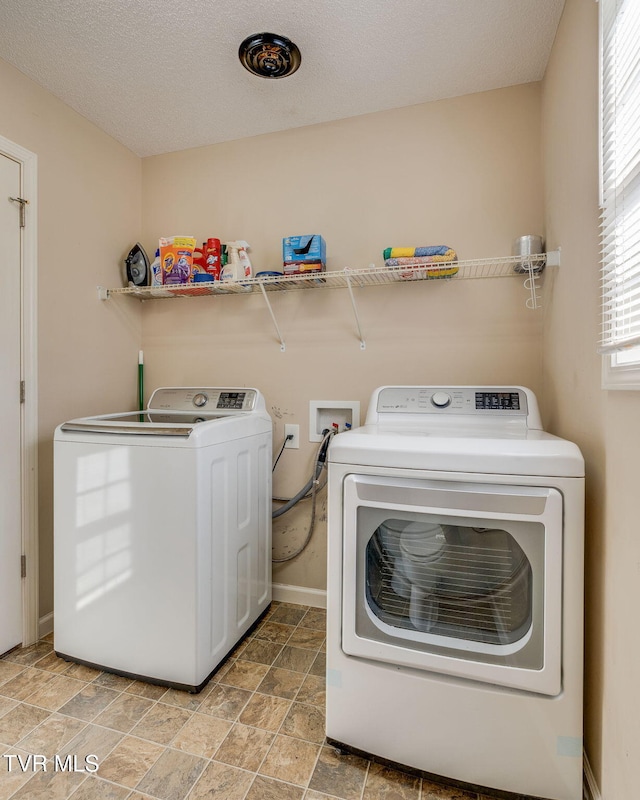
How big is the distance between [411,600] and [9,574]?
166cm

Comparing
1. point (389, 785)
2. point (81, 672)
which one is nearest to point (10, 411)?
point (81, 672)

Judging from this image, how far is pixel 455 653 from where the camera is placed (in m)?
1.13

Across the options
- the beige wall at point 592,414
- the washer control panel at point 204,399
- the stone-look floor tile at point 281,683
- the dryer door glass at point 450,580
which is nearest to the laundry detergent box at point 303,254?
the washer control panel at point 204,399

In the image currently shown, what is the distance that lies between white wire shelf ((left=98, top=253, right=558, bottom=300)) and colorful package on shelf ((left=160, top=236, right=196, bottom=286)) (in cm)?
5

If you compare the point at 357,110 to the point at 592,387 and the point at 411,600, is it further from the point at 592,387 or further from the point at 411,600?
the point at 411,600

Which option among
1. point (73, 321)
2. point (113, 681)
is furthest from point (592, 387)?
point (73, 321)

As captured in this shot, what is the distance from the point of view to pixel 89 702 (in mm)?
1467

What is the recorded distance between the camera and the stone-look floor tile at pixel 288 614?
6.66 feet

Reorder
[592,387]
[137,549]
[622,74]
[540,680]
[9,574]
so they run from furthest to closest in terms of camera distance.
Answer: [9,574] → [137,549] → [592,387] → [540,680] → [622,74]

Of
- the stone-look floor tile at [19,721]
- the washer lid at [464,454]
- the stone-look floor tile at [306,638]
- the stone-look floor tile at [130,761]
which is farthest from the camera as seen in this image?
the stone-look floor tile at [306,638]

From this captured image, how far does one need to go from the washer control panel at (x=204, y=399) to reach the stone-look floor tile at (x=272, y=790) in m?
1.33

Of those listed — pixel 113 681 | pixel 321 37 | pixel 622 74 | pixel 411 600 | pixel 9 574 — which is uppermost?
pixel 321 37

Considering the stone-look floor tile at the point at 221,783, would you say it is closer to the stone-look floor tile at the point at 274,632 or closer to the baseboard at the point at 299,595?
the stone-look floor tile at the point at 274,632

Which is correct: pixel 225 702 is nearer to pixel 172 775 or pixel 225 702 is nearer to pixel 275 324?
pixel 172 775
